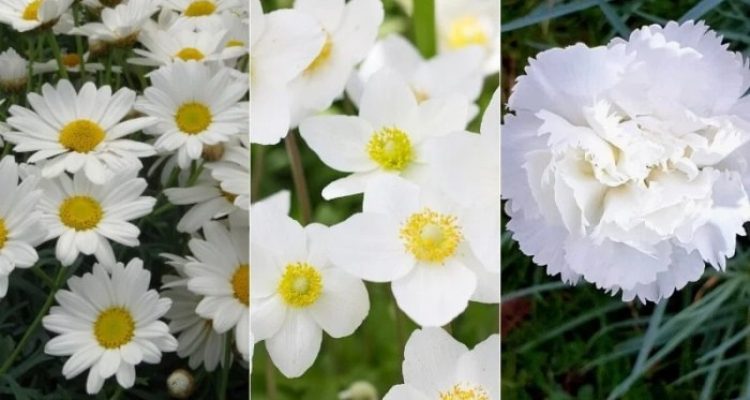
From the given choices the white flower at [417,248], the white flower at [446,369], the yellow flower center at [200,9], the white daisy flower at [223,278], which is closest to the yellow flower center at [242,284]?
the white daisy flower at [223,278]

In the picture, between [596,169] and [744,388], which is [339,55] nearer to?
[596,169]

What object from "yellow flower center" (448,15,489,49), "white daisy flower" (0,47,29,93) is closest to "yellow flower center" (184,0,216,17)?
"white daisy flower" (0,47,29,93)

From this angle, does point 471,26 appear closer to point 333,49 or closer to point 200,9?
point 333,49

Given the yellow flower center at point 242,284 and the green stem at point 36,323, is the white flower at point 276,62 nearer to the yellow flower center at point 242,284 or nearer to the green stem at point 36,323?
the yellow flower center at point 242,284

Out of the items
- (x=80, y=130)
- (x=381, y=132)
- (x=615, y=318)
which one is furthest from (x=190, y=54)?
(x=615, y=318)

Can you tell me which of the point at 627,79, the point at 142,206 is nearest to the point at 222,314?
the point at 142,206
